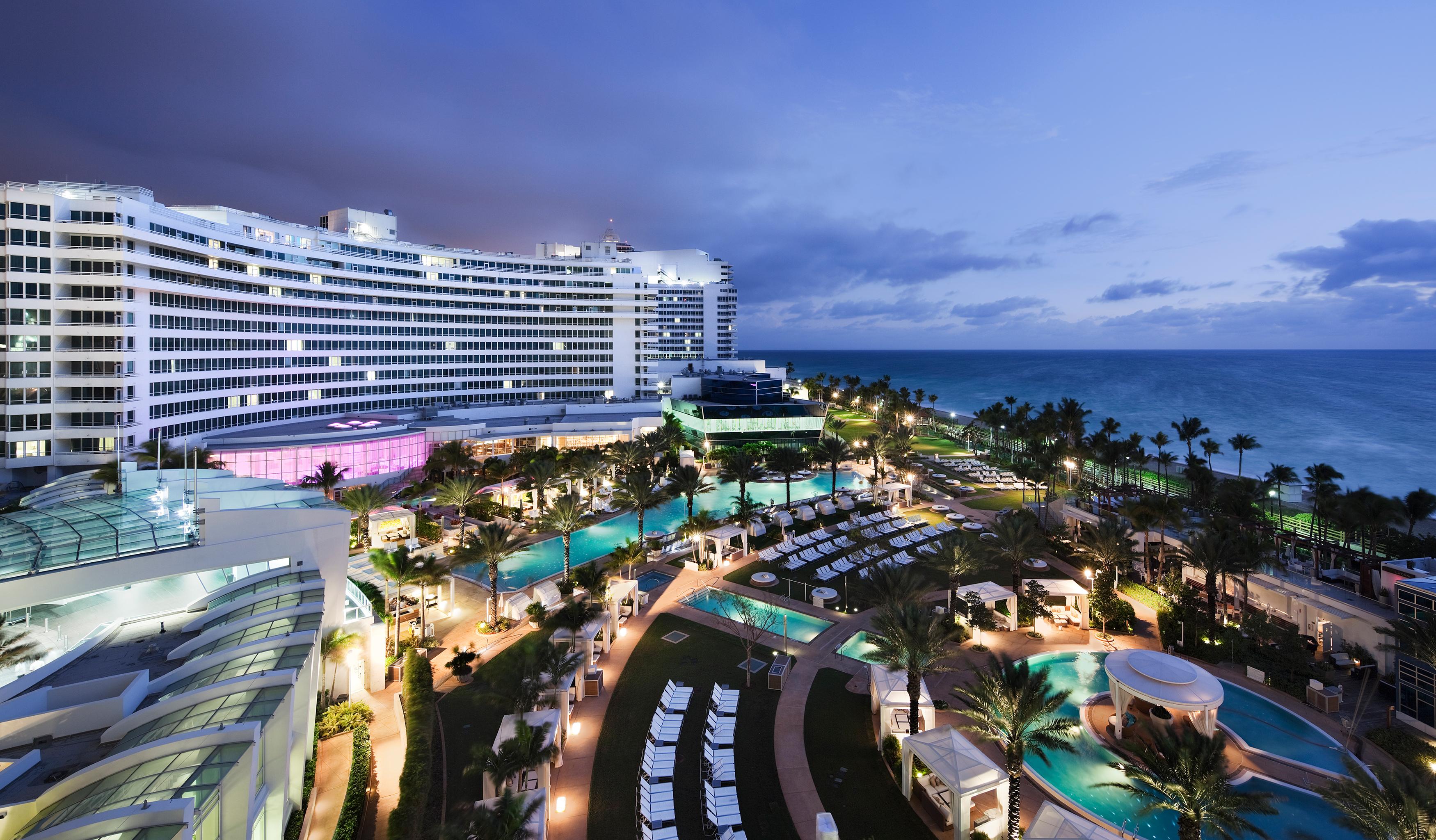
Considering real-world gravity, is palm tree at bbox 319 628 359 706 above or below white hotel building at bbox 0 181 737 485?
below

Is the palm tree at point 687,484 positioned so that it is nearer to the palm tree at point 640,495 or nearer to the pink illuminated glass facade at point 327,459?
the palm tree at point 640,495

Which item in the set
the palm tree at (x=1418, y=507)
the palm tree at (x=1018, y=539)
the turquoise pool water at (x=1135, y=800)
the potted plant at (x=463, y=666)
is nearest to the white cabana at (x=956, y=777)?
the turquoise pool water at (x=1135, y=800)

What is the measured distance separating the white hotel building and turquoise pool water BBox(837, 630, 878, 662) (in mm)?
50619

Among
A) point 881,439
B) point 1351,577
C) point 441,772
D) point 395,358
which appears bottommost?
point 441,772

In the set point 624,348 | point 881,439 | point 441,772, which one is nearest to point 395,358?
point 624,348

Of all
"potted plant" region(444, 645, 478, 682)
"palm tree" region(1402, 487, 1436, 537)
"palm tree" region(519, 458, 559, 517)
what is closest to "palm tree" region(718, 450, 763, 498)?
"palm tree" region(519, 458, 559, 517)

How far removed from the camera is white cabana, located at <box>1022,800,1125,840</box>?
1400 centimetres

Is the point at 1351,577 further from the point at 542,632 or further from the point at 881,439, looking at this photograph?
the point at 542,632

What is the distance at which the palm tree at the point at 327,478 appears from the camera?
44.0 m

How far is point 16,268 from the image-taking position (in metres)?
44.3

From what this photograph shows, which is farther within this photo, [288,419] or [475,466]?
[288,419]

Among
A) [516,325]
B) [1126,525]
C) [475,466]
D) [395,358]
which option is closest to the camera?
[1126,525]

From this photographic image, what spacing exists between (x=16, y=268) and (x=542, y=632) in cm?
5251

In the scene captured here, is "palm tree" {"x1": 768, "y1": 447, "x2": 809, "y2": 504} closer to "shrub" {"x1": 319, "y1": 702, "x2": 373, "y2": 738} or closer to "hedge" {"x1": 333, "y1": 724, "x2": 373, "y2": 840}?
"shrub" {"x1": 319, "y1": 702, "x2": 373, "y2": 738}
